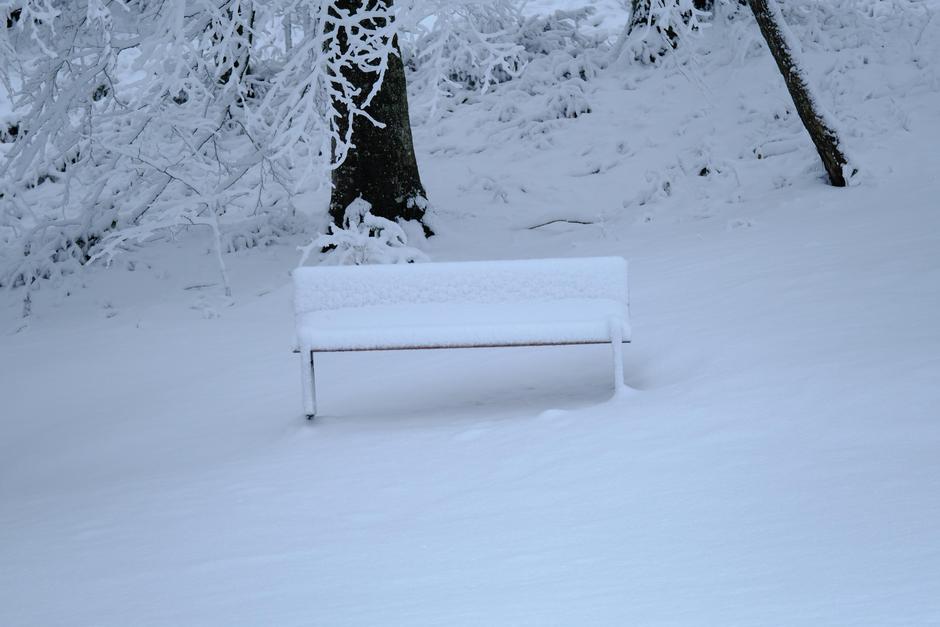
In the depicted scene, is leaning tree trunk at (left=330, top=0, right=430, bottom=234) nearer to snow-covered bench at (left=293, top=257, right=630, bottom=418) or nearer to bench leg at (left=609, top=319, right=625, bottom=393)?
snow-covered bench at (left=293, top=257, right=630, bottom=418)

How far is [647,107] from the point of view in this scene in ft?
39.9

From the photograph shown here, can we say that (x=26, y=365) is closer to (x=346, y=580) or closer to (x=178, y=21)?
(x=178, y=21)

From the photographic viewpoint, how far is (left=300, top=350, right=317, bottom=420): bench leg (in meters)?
5.04

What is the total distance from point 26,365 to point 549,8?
39.1 feet

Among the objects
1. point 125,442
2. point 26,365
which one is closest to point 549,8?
point 26,365

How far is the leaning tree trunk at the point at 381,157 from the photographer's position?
920 centimetres

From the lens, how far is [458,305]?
514 centimetres

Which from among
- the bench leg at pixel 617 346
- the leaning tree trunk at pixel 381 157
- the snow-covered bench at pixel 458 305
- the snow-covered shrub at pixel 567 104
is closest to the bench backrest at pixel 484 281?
the snow-covered bench at pixel 458 305

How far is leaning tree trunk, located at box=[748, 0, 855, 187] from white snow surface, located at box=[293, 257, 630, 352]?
4.52 metres

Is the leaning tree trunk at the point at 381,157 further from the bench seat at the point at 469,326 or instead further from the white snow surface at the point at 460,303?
the bench seat at the point at 469,326

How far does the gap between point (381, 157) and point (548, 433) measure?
5.42 metres

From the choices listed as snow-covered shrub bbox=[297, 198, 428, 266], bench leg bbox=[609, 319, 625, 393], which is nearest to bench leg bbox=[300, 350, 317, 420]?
bench leg bbox=[609, 319, 625, 393]

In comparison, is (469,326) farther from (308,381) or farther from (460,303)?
(308,381)

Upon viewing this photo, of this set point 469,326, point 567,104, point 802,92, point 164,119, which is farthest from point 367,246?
point 567,104
